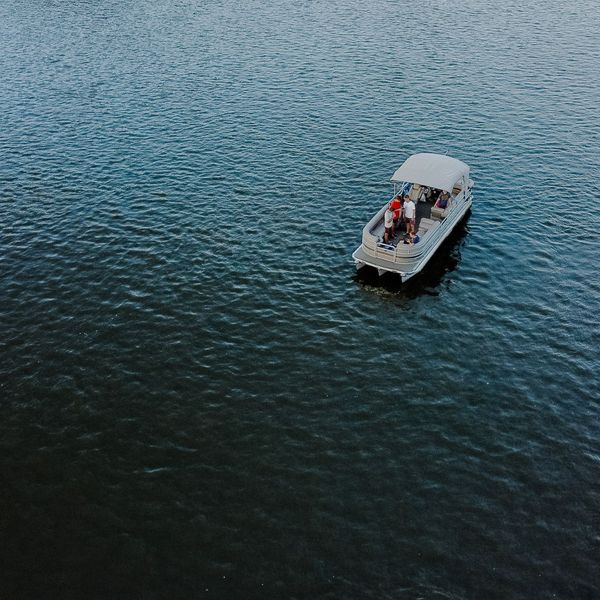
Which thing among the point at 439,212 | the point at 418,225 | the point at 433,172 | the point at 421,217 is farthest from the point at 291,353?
the point at 433,172

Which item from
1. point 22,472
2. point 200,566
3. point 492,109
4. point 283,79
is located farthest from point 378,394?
point 283,79

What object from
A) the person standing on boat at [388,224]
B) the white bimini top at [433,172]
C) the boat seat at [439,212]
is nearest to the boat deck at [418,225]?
the person standing on boat at [388,224]

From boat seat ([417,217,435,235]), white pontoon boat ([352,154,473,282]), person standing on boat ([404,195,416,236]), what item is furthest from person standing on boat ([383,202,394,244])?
boat seat ([417,217,435,235])

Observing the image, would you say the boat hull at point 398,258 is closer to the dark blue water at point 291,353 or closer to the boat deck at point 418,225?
the boat deck at point 418,225

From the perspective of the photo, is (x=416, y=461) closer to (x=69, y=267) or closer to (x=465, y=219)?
(x=465, y=219)

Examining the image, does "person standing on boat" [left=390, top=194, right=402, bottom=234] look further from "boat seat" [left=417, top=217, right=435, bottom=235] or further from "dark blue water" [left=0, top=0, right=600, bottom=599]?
"dark blue water" [left=0, top=0, right=600, bottom=599]

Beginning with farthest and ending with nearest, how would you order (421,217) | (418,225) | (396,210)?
1. (421,217)
2. (418,225)
3. (396,210)

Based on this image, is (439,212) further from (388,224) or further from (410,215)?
(388,224)
